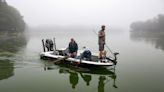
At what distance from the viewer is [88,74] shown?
1382cm

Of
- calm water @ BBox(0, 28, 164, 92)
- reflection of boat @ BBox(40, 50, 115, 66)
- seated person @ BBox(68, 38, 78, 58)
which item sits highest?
seated person @ BBox(68, 38, 78, 58)

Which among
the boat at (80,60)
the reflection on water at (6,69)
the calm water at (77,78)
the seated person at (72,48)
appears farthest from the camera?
the seated person at (72,48)

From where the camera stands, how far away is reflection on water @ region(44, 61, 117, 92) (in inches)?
472

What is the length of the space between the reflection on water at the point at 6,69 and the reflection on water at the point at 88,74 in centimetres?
260

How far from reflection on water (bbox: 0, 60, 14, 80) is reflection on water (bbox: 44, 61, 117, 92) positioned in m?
2.60

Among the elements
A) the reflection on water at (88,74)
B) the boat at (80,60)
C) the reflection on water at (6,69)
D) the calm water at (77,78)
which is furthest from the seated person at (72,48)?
the reflection on water at (6,69)

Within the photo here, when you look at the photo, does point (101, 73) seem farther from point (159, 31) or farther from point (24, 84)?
point (159, 31)

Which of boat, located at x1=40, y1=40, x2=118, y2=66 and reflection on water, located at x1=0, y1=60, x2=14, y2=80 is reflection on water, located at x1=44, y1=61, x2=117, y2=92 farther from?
reflection on water, located at x1=0, y1=60, x2=14, y2=80

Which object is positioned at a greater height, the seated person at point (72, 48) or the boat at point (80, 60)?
the seated person at point (72, 48)

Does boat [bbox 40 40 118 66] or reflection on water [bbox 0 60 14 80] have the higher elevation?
boat [bbox 40 40 118 66]

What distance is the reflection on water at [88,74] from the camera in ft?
39.3

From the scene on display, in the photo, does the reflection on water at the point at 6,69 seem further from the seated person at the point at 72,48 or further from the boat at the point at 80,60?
the seated person at the point at 72,48

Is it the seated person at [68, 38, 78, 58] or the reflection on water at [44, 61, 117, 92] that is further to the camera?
the seated person at [68, 38, 78, 58]

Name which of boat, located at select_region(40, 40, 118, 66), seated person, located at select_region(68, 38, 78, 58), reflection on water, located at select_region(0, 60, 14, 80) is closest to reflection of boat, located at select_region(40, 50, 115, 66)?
boat, located at select_region(40, 40, 118, 66)
